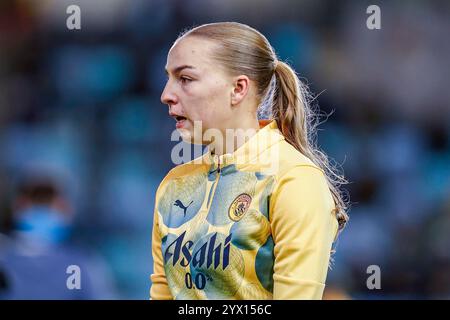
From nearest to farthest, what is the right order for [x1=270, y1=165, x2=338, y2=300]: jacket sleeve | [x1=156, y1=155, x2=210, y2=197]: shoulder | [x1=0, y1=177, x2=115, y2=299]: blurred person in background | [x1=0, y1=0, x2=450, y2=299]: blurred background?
1. [x1=270, y1=165, x2=338, y2=300]: jacket sleeve
2. [x1=156, y1=155, x2=210, y2=197]: shoulder
3. [x1=0, y1=177, x2=115, y2=299]: blurred person in background
4. [x1=0, y1=0, x2=450, y2=299]: blurred background

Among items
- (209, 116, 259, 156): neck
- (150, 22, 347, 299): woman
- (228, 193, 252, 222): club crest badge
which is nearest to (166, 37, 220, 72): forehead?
(150, 22, 347, 299): woman

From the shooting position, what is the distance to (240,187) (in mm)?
1490

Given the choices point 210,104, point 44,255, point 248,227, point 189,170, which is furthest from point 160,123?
point 248,227

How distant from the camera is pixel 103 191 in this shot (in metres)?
2.80

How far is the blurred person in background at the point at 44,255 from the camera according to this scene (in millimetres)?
2375

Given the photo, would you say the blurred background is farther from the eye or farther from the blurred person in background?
the eye

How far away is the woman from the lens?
4.49 feet

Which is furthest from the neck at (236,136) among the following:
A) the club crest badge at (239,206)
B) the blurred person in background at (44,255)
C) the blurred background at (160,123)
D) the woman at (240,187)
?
the blurred background at (160,123)

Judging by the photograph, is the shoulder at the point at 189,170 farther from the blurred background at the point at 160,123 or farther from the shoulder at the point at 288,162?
the blurred background at the point at 160,123

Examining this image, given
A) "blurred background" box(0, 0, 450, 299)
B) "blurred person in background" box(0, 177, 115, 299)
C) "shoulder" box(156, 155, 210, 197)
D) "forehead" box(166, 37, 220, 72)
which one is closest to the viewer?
"forehead" box(166, 37, 220, 72)

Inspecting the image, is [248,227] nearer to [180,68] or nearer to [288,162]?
[288,162]

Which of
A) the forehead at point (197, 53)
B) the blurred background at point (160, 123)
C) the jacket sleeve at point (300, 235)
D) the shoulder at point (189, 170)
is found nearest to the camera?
the jacket sleeve at point (300, 235)

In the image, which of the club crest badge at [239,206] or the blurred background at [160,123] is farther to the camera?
the blurred background at [160,123]

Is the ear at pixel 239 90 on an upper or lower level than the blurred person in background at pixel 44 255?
upper
